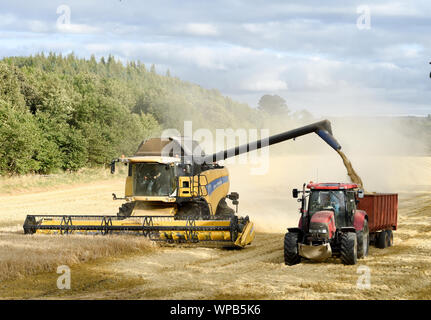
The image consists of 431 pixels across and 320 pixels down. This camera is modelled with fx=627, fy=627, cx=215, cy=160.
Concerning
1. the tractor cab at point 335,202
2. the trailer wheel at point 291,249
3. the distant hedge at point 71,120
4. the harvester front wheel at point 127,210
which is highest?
the distant hedge at point 71,120

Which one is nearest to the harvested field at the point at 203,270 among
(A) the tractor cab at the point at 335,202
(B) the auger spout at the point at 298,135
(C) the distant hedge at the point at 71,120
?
(A) the tractor cab at the point at 335,202

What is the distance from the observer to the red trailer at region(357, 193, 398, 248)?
1703 cm

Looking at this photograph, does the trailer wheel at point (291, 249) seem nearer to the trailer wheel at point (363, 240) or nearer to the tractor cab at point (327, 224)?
the tractor cab at point (327, 224)

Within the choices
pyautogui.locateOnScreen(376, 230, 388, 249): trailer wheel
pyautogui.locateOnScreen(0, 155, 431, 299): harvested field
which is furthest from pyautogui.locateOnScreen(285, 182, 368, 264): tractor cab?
pyautogui.locateOnScreen(376, 230, 388, 249): trailer wheel

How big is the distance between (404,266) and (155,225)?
668 cm

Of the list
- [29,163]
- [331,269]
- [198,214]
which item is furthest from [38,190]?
[331,269]

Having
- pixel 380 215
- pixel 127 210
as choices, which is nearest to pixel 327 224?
pixel 380 215

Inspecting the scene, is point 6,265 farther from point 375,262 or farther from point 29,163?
point 29,163

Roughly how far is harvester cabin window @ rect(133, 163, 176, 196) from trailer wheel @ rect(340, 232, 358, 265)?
19.7 feet

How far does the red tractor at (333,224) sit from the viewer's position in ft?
46.6

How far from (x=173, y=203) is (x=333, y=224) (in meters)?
5.90

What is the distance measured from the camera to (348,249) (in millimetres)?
14250
